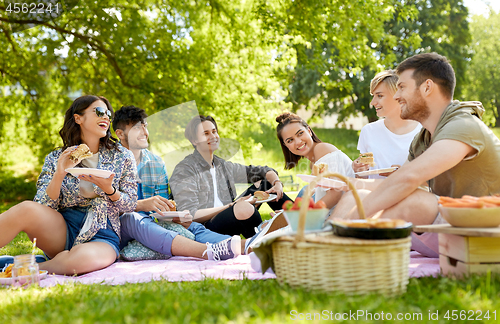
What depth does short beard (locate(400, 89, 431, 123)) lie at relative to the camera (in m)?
3.11

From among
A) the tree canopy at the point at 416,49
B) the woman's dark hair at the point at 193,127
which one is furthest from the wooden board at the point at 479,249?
the tree canopy at the point at 416,49

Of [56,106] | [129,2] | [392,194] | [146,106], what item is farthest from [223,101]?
[392,194]

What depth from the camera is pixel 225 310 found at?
6.29 ft

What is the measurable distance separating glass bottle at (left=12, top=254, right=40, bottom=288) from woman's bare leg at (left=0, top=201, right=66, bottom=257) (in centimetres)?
46

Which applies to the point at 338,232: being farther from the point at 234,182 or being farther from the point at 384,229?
the point at 234,182

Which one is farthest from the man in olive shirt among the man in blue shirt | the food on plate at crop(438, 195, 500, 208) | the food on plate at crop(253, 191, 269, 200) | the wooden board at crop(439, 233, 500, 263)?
the food on plate at crop(253, 191, 269, 200)

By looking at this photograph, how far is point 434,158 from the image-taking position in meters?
2.59

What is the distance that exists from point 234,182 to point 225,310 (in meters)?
2.93

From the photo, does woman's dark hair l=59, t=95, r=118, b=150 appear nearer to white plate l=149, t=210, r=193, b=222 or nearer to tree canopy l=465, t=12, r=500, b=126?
white plate l=149, t=210, r=193, b=222

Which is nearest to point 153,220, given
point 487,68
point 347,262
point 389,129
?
point 347,262

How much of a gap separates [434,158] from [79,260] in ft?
8.69

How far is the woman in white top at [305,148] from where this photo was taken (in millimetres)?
3736

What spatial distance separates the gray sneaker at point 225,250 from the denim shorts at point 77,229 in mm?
832

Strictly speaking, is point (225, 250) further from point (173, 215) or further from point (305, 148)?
point (305, 148)
